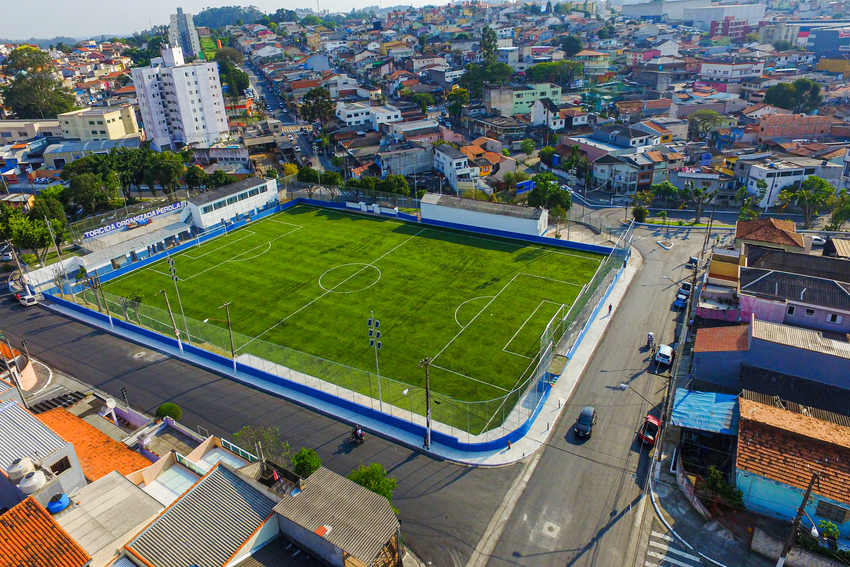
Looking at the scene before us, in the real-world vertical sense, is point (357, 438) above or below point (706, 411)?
below

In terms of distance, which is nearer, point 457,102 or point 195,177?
point 195,177

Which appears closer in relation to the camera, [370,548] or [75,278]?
[370,548]

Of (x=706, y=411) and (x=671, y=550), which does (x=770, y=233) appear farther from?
(x=671, y=550)

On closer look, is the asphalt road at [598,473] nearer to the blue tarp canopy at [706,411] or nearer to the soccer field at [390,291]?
the blue tarp canopy at [706,411]

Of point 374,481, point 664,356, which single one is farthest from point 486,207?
point 374,481

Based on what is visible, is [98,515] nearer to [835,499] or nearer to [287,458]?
[287,458]

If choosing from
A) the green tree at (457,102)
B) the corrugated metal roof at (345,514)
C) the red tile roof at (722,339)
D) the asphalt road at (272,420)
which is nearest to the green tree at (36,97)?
the green tree at (457,102)

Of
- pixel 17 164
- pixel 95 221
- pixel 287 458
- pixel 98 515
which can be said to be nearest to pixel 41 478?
pixel 98 515
